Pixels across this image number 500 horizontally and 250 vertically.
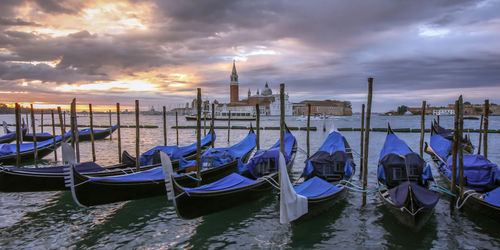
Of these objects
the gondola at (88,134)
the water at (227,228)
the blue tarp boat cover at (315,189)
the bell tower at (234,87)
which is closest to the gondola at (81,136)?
the gondola at (88,134)

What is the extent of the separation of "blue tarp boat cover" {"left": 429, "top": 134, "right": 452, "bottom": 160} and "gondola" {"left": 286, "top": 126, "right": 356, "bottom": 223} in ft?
11.2

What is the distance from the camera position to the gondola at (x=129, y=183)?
5289mm

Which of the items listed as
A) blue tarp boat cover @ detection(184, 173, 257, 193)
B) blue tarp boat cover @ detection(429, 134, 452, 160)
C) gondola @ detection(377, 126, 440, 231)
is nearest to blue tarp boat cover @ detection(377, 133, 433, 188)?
gondola @ detection(377, 126, 440, 231)

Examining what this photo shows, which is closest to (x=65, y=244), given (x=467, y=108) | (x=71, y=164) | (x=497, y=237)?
(x=71, y=164)

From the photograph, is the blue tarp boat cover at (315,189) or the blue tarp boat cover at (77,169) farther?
the blue tarp boat cover at (77,169)

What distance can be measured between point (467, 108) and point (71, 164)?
4620 inches

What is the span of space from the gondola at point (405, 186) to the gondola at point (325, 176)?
0.76 metres

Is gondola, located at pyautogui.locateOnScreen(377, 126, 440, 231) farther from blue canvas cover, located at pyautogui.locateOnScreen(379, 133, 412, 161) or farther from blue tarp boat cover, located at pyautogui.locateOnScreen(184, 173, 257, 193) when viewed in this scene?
blue tarp boat cover, located at pyautogui.locateOnScreen(184, 173, 257, 193)

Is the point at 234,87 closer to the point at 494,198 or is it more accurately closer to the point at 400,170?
the point at 400,170

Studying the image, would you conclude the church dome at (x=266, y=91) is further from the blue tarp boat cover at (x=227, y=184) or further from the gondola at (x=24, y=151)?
the blue tarp boat cover at (x=227, y=184)

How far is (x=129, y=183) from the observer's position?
5836 millimetres

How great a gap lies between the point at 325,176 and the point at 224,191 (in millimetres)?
2742

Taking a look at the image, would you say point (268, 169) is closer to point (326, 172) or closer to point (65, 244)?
point (326, 172)

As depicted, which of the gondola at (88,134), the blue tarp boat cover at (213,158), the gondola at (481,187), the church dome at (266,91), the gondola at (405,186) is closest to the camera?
the gondola at (405,186)
